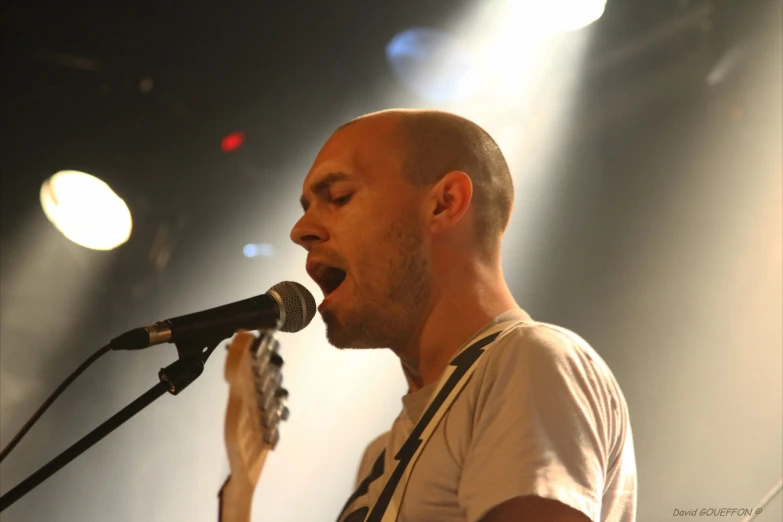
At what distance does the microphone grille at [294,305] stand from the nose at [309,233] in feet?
0.85

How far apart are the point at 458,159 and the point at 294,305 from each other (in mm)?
545

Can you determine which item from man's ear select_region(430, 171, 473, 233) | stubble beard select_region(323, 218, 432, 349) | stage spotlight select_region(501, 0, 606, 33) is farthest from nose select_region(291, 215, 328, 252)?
stage spotlight select_region(501, 0, 606, 33)

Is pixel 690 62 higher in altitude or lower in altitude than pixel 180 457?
higher

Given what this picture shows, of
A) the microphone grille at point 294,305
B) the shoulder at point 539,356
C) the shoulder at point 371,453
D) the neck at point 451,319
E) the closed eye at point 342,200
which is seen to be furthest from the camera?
the shoulder at point 371,453

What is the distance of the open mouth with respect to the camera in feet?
4.72

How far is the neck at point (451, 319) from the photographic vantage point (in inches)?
51.8

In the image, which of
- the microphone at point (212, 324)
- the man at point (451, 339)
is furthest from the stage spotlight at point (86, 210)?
the microphone at point (212, 324)

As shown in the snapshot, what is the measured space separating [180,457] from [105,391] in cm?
31

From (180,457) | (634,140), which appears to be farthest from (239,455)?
(634,140)

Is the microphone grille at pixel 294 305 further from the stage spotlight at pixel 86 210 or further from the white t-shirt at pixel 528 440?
the stage spotlight at pixel 86 210

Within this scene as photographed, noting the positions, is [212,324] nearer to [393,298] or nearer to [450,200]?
[393,298]

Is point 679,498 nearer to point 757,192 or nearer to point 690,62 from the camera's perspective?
point 757,192

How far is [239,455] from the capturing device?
3.21ft

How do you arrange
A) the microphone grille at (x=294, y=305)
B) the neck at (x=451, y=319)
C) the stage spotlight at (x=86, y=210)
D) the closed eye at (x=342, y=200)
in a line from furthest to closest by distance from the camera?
the stage spotlight at (x=86, y=210) < the closed eye at (x=342, y=200) < the neck at (x=451, y=319) < the microphone grille at (x=294, y=305)
